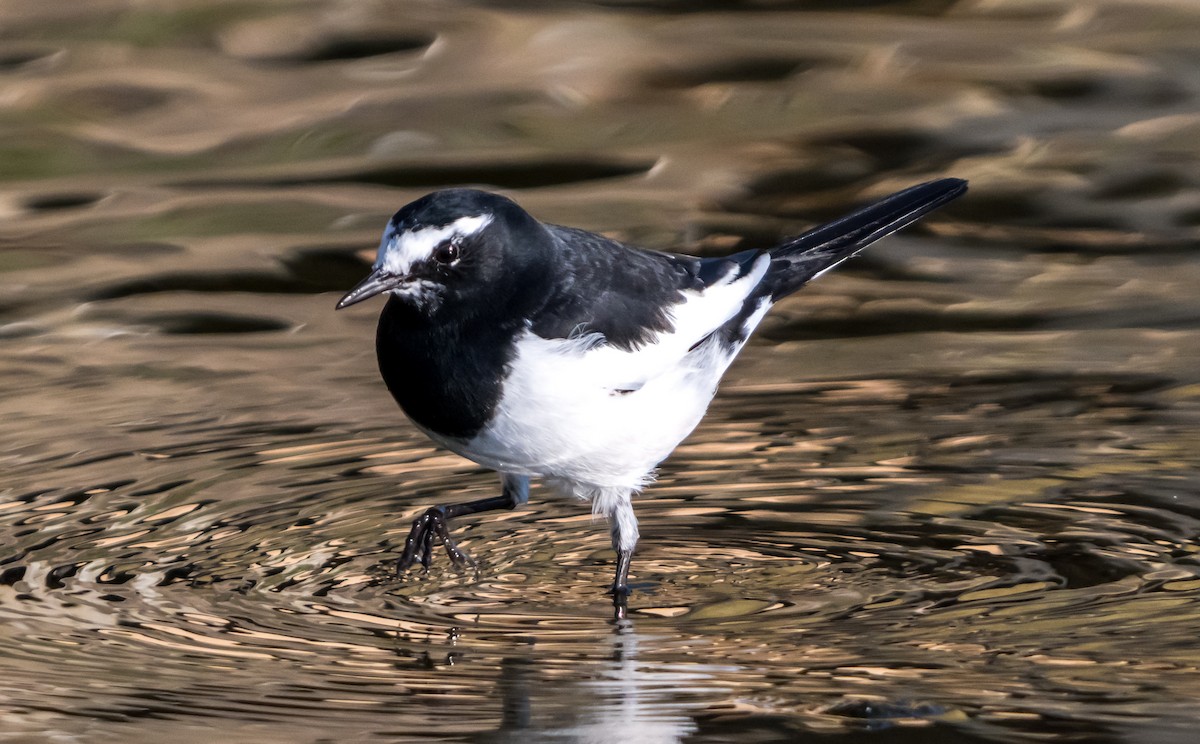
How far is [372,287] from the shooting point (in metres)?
5.07

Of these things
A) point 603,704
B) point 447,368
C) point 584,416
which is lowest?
point 603,704

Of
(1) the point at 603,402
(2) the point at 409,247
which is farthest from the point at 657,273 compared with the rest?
(2) the point at 409,247

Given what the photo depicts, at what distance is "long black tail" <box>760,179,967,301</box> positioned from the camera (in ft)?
21.2

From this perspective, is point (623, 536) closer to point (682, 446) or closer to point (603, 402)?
point (603, 402)

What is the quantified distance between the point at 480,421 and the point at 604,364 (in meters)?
0.41

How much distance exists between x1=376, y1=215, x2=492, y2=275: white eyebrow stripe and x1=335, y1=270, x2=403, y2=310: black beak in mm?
19

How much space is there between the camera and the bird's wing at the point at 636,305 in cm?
537

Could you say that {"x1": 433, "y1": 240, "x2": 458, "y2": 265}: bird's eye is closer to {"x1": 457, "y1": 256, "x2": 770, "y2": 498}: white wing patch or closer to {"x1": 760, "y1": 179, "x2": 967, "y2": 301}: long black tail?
{"x1": 457, "y1": 256, "x2": 770, "y2": 498}: white wing patch

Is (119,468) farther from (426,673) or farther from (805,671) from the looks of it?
(805,671)

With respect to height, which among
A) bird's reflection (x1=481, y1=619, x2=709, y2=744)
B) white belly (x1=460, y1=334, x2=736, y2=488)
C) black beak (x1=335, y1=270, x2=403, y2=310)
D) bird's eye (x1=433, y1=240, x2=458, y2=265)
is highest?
bird's eye (x1=433, y1=240, x2=458, y2=265)

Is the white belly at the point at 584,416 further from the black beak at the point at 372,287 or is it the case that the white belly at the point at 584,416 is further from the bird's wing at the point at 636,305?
the black beak at the point at 372,287

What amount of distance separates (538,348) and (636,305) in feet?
1.83

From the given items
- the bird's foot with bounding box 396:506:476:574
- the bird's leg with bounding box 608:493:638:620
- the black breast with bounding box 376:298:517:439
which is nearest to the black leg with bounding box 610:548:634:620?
the bird's leg with bounding box 608:493:638:620

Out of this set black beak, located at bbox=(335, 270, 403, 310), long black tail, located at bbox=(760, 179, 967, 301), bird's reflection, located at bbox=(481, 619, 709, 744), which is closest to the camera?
bird's reflection, located at bbox=(481, 619, 709, 744)
